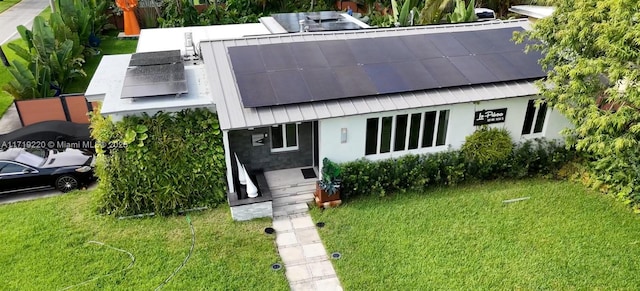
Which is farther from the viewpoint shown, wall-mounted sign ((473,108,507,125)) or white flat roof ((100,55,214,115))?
wall-mounted sign ((473,108,507,125))

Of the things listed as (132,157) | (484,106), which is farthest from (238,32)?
(484,106)

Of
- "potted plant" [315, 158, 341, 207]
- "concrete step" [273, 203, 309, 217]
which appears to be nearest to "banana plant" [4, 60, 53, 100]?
"concrete step" [273, 203, 309, 217]

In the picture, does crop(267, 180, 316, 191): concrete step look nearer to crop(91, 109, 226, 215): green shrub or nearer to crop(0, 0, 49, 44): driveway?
crop(91, 109, 226, 215): green shrub

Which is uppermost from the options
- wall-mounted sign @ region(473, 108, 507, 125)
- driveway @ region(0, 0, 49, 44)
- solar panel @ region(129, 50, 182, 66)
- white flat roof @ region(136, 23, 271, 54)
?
solar panel @ region(129, 50, 182, 66)

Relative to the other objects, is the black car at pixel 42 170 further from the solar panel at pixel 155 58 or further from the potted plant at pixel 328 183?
the potted plant at pixel 328 183

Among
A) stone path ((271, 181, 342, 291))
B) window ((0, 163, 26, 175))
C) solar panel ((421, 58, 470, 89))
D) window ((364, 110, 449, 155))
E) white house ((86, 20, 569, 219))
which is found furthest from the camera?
window ((0, 163, 26, 175))

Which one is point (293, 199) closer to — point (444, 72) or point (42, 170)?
point (444, 72)

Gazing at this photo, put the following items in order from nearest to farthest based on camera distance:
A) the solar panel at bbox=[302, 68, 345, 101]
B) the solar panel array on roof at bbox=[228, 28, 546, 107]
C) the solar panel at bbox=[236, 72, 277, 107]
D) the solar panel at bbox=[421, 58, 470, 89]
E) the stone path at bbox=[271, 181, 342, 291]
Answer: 1. the stone path at bbox=[271, 181, 342, 291]
2. the solar panel at bbox=[236, 72, 277, 107]
3. the solar panel at bbox=[302, 68, 345, 101]
4. the solar panel array on roof at bbox=[228, 28, 546, 107]
5. the solar panel at bbox=[421, 58, 470, 89]
